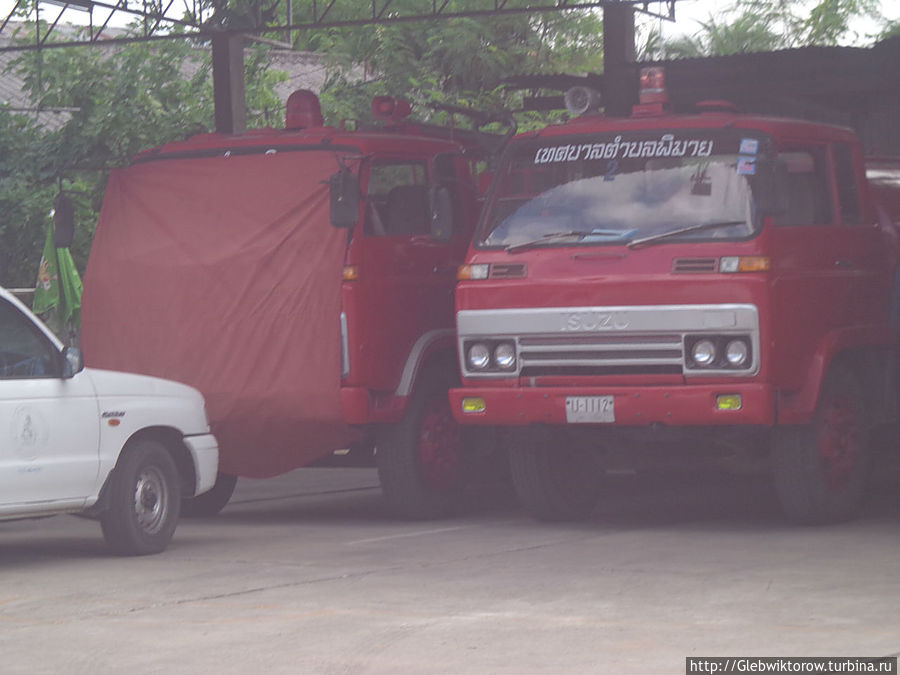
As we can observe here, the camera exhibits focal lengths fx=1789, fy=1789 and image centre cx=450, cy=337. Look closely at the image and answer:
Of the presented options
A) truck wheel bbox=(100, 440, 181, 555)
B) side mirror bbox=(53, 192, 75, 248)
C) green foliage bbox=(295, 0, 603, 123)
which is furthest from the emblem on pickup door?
green foliage bbox=(295, 0, 603, 123)

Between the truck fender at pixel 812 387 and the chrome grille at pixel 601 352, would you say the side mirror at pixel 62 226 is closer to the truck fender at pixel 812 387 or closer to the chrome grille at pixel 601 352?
the chrome grille at pixel 601 352

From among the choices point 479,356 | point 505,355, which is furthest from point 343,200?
point 505,355

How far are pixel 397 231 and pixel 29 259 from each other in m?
17.3

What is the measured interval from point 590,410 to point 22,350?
3621 mm

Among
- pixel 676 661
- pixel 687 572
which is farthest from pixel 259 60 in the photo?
pixel 676 661

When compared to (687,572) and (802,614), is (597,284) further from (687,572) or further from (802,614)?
(802,614)

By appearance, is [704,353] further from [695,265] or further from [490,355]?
[490,355]

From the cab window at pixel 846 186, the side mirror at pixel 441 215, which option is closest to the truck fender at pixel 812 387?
the cab window at pixel 846 186

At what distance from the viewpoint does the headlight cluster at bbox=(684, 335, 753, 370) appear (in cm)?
1130

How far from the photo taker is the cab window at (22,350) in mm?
10523

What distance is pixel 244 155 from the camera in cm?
1347

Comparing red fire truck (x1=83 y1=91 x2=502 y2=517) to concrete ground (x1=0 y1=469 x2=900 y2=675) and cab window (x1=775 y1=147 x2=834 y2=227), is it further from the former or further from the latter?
cab window (x1=775 y1=147 x2=834 y2=227)

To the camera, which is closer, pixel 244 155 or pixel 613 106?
pixel 244 155

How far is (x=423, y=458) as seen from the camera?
13.3 meters
